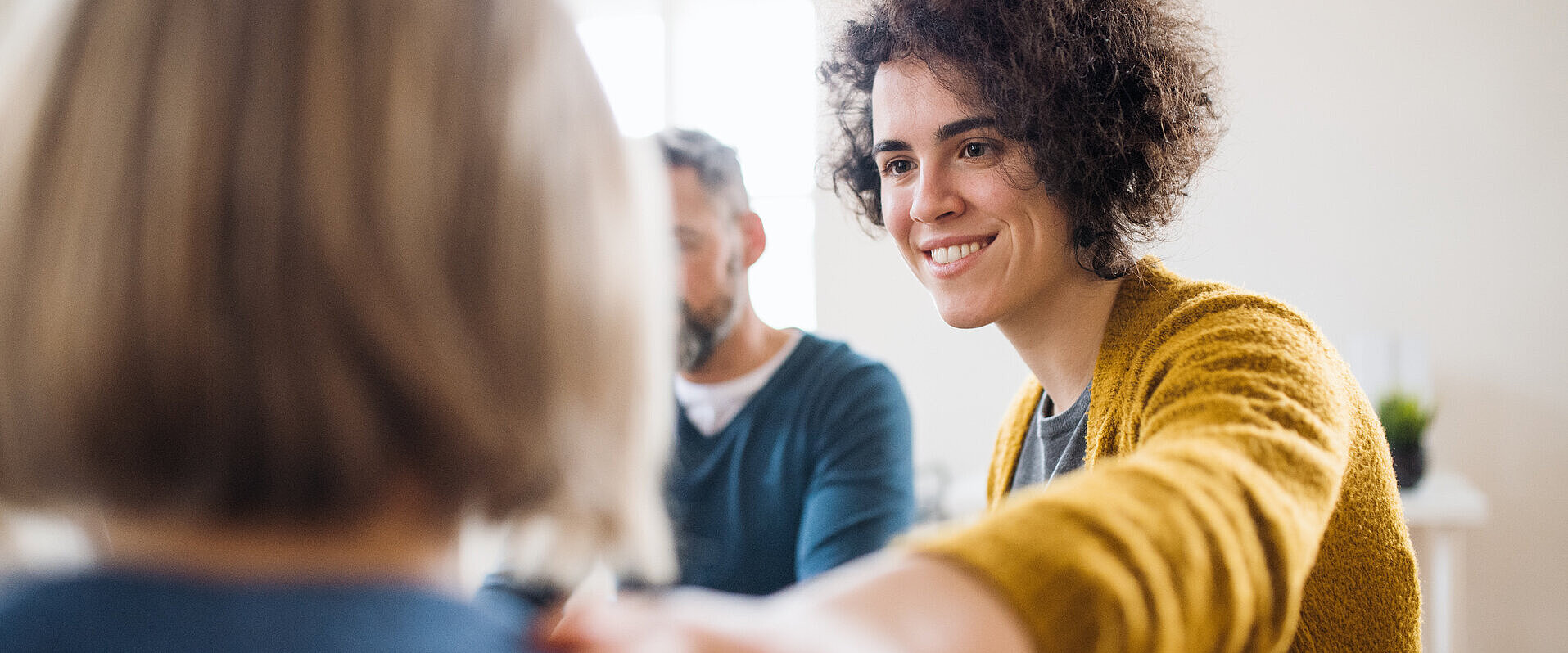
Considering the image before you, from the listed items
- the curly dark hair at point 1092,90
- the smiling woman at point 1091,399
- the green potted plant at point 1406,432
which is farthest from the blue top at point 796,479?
the green potted plant at point 1406,432

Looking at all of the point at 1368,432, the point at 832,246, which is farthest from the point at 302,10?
the point at 832,246

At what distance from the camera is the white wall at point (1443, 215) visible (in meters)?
2.77

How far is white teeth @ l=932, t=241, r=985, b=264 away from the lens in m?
1.14

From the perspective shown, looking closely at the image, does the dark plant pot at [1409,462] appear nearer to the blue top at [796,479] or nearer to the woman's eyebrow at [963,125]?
the blue top at [796,479]

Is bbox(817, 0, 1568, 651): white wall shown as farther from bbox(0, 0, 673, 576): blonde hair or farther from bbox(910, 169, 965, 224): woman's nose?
bbox(0, 0, 673, 576): blonde hair

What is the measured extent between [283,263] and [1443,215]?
3231mm

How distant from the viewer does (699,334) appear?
1680mm

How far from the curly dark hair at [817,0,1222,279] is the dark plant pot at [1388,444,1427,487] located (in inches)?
66.0

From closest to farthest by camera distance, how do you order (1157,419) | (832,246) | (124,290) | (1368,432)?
(124,290)
(1157,419)
(1368,432)
(832,246)

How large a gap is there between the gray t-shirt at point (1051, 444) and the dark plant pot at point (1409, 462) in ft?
5.45

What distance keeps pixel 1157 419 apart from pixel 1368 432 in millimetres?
287

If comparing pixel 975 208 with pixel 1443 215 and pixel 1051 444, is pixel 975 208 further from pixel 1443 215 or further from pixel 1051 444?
pixel 1443 215

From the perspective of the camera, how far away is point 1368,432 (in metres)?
0.84

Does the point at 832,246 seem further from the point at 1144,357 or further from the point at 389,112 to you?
the point at 389,112
